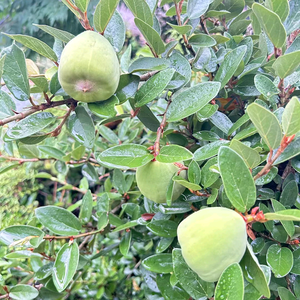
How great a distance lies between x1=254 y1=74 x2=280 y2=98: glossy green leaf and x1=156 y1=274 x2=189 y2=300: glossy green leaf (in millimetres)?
365

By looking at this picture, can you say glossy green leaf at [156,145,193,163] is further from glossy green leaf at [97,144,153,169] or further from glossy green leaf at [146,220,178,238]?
glossy green leaf at [146,220,178,238]

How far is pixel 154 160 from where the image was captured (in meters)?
0.41

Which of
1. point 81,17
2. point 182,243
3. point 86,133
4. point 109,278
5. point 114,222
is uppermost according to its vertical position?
point 81,17

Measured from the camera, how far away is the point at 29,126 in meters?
0.40

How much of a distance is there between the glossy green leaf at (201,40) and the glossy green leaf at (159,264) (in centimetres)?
38

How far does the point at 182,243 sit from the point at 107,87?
0.23 meters

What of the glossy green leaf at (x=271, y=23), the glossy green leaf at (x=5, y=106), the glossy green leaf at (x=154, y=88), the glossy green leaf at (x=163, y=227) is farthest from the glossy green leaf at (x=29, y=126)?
the glossy green leaf at (x=271, y=23)

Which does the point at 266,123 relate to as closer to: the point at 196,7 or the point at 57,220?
the point at 196,7

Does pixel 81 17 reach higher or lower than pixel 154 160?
higher

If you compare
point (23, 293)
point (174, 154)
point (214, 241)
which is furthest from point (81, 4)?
point (23, 293)

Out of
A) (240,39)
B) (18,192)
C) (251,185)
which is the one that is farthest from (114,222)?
(18,192)

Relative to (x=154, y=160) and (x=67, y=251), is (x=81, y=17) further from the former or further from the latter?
(x=67, y=251)

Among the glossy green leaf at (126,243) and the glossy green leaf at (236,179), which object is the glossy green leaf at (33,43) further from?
the glossy green leaf at (126,243)

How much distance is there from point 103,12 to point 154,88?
0.13 m
